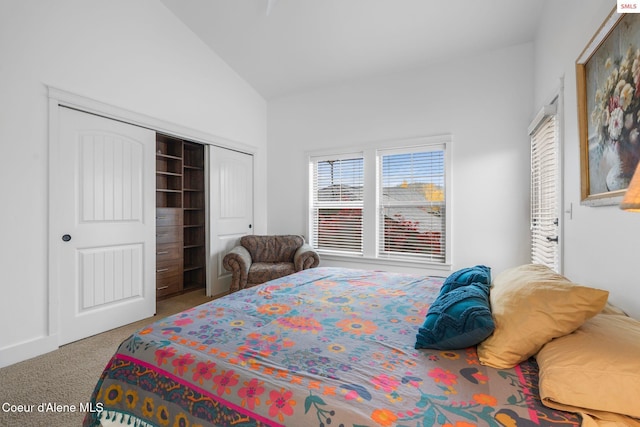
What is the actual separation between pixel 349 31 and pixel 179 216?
333cm

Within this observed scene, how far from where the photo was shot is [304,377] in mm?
981

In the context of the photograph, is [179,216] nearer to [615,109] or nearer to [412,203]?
[412,203]

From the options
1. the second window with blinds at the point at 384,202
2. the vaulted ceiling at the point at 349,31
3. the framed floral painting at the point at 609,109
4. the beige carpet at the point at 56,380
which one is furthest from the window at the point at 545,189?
the beige carpet at the point at 56,380

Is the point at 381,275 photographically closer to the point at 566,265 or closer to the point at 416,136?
the point at 566,265

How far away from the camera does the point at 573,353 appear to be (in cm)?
87

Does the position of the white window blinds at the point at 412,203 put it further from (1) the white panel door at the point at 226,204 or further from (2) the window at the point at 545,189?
(1) the white panel door at the point at 226,204

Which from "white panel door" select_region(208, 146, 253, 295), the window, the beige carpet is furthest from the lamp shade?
"white panel door" select_region(208, 146, 253, 295)

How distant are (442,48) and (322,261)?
3.10m

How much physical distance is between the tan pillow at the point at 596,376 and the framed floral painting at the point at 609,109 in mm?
820

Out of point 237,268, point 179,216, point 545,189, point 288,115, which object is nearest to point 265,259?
point 237,268

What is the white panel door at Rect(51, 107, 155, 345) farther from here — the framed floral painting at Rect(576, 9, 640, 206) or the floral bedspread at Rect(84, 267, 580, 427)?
the framed floral painting at Rect(576, 9, 640, 206)

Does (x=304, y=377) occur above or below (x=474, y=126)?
below

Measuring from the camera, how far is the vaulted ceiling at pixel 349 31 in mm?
2926

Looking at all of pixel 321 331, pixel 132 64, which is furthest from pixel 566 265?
pixel 132 64
